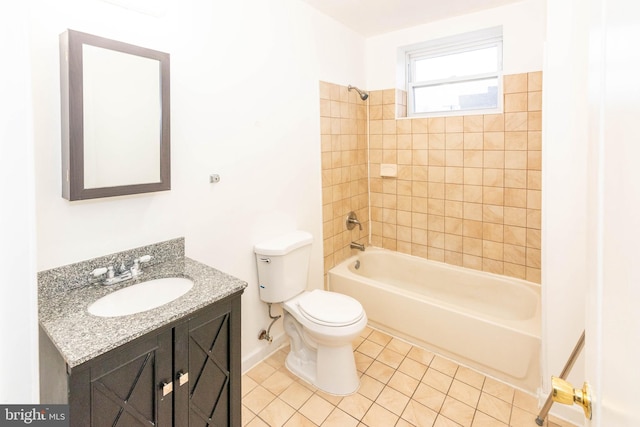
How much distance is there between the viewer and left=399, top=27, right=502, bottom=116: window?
278 cm

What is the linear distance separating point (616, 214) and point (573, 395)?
399 millimetres

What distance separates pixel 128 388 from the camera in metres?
1.14

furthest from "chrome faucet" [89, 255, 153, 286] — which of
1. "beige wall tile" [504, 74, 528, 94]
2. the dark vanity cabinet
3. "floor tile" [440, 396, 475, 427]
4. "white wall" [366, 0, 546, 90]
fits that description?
"beige wall tile" [504, 74, 528, 94]

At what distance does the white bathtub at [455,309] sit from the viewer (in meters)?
2.06

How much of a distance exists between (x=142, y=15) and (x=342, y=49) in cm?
173

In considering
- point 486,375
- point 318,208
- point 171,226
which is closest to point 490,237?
point 486,375

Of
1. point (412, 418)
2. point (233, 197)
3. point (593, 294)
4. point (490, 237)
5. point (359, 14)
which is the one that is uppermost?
point (359, 14)

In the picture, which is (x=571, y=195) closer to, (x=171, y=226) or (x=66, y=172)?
(x=171, y=226)

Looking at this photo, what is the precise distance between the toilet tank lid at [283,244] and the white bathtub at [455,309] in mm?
706

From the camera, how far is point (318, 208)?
2754 millimetres

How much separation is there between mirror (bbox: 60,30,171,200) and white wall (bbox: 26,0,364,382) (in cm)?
9

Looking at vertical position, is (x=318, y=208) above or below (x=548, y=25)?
below

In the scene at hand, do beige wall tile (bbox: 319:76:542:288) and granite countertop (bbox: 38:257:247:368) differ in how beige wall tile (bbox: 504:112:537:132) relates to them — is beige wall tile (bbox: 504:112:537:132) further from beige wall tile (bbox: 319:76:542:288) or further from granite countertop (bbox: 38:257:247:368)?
granite countertop (bbox: 38:257:247:368)

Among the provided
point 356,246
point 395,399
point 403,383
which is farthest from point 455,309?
point 356,246
